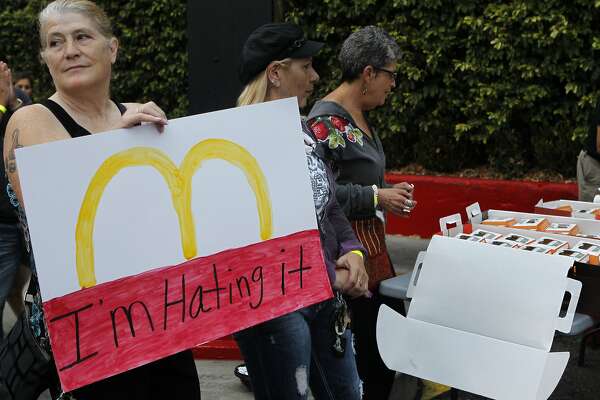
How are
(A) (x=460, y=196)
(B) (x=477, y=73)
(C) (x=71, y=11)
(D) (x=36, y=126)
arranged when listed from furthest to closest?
(B) (x=477, y=73), (A) (x=460, y=196), (C) (x=71, y=11), (D) (x=36, y=126)

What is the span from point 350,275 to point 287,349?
319 millimetres

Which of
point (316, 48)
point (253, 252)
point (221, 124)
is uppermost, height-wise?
point (316, 48)

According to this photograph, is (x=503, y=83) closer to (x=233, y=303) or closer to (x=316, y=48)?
(x=316, y=48)

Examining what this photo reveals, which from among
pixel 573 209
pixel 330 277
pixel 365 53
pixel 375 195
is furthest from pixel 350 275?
pixel 573 209

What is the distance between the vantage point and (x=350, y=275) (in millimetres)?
2604

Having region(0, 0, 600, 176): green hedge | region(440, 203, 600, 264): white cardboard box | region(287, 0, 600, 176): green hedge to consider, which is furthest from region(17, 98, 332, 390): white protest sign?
region(287, 0, 600, 176): green hedge

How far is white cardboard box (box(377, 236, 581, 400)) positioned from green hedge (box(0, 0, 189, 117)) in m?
6.66

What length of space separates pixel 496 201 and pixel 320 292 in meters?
5.40

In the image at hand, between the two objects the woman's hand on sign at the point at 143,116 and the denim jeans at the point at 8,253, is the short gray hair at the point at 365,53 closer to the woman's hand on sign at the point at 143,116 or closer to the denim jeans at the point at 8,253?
the woman's hand on sign at the point at 143,116

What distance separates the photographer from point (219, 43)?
434cm

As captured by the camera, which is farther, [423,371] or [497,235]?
[497,235]

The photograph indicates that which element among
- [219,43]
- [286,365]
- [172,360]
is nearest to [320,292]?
[286,365]

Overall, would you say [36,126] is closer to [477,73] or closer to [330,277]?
[330,277]

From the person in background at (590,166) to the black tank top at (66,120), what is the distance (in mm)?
4220
